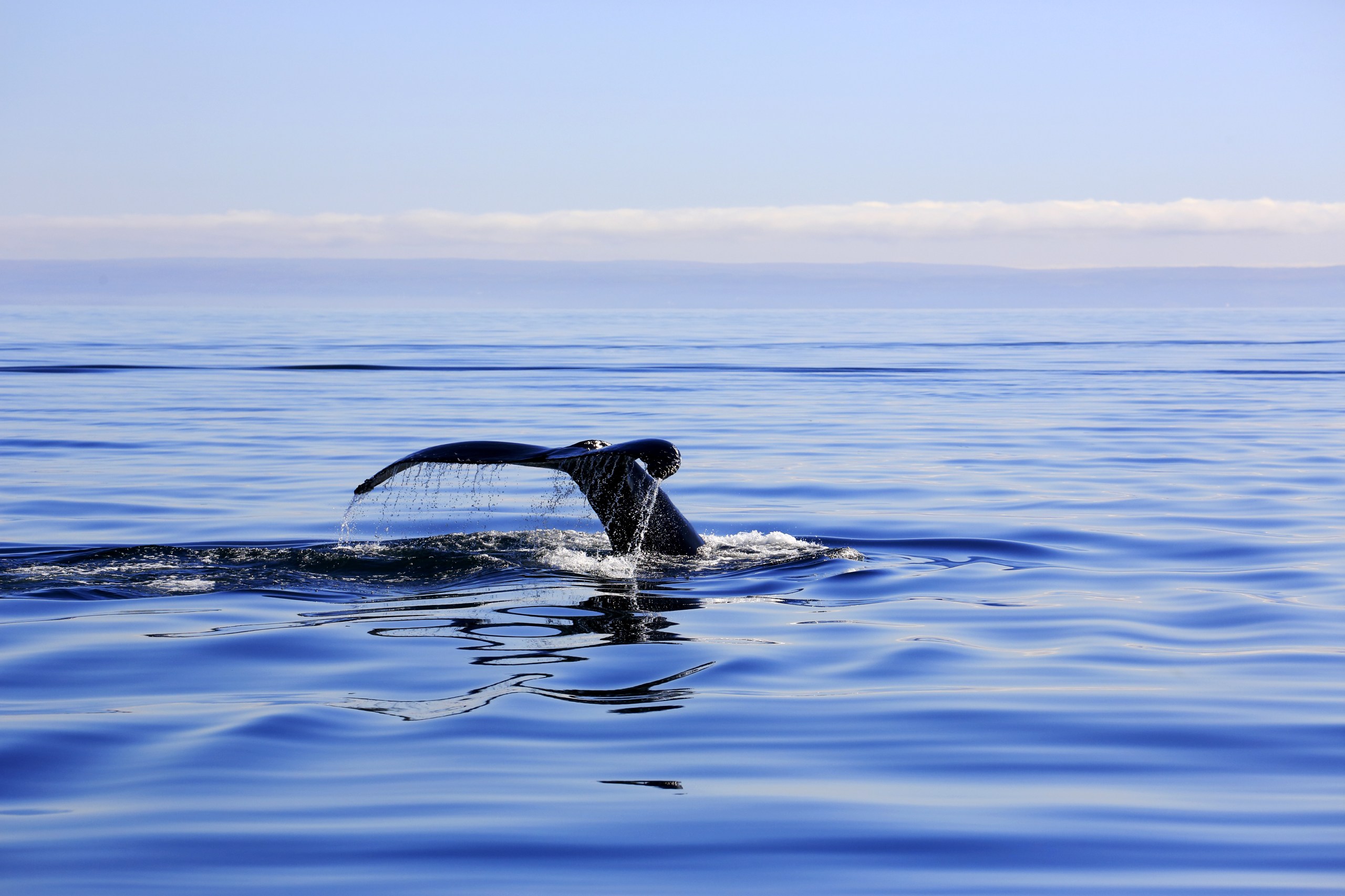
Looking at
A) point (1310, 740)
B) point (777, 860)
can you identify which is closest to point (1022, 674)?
point (1310, 740)

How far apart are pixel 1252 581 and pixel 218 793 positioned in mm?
7593

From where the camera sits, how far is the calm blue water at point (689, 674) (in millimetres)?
4809

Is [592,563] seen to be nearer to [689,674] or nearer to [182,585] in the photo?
[182,585]

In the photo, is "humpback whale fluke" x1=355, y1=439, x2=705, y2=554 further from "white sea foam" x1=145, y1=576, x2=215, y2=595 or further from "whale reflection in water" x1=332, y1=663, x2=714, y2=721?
"whale reflection in water" x1=332, y1=663, x2=714, y2=721

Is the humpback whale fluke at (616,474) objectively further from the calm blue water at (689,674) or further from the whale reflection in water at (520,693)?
the whale reflection in water at (520,693)

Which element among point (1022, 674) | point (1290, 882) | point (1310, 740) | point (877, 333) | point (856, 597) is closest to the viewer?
point (1290, 882)

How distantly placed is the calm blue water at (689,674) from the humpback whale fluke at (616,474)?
365mm

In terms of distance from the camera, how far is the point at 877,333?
78.4 meters

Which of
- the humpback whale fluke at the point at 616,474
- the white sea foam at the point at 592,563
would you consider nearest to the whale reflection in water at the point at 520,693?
the humpback whale fluke at the point at 616,474

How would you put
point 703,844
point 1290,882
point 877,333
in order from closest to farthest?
point 1290,882 < point 703,844 < point 877,333

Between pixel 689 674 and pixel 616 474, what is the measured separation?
129 inches

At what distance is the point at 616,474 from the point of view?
10.5 meters

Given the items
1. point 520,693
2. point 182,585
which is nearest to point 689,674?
point 520,693

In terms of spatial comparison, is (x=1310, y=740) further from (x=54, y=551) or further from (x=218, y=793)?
(x=54, y=551)
